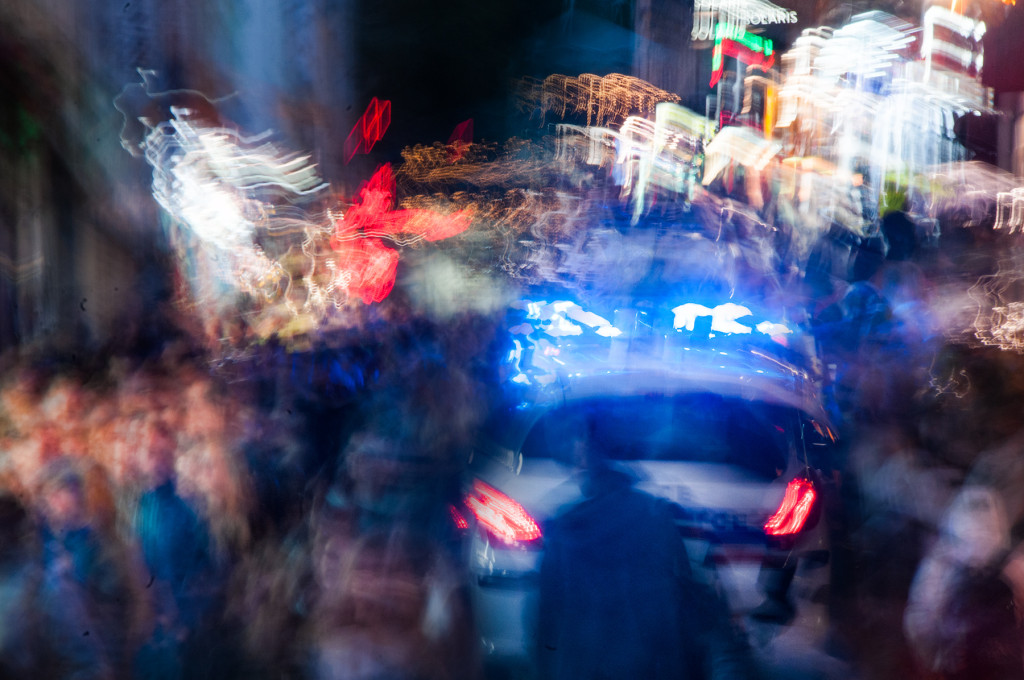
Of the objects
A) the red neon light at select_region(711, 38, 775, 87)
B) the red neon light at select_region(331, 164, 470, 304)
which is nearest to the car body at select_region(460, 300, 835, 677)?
the red neon light at select_region(331, 164, 470, 304)

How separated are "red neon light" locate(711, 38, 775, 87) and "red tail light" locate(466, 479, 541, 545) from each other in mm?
8109

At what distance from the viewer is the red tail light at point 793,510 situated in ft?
11.2

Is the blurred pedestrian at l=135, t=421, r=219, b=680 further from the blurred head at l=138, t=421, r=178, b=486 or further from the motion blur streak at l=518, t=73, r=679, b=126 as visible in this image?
the motion blur streak at l=518, t=73, r=679, b=126

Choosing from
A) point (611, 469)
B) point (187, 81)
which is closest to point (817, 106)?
point (187, 81)

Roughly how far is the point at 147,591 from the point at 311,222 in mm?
5073

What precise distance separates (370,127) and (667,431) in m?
7.05

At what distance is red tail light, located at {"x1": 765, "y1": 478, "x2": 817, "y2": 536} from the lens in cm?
342

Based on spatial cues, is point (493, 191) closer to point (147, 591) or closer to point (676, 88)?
point (676, 88)

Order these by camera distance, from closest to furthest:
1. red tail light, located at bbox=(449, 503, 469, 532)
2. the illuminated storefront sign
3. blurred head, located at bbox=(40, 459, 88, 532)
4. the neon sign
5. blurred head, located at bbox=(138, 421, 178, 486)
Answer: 1. red tail light, located at bbox=(449, 503, 469, 532)
2. blurred head, located at bbox=(40, 459, 88, 532)
3. blurred head, located at bbox=(138, 421, 178, 486)
4. the illuminated storefront sign
5. the neon sign

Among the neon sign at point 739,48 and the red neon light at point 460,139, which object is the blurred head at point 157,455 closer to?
the red neon light at point 460,139

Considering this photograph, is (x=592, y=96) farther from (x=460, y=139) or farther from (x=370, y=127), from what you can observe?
(x=370, y=127)

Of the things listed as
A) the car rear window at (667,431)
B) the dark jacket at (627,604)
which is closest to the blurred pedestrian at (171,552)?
the car rear window at (667,431)

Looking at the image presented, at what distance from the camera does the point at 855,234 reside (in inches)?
333

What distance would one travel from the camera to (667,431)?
344 centimetres
